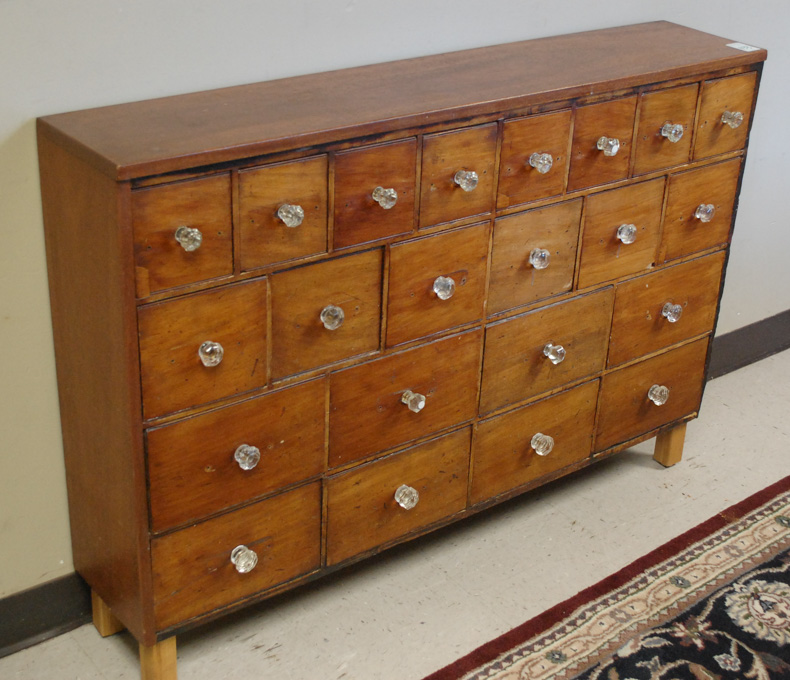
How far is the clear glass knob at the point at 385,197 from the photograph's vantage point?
1933mm

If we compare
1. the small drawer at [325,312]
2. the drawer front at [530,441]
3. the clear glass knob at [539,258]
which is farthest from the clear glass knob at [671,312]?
the small drawer at [325,312]

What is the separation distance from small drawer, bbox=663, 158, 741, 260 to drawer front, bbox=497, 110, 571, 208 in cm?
38

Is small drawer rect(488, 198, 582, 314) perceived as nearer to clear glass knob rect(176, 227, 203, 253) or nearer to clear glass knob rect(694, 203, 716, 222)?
clear glass knob rect(694, 203, 716, 222)

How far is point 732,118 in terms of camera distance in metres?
2.44

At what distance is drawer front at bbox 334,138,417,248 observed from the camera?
6.22ft

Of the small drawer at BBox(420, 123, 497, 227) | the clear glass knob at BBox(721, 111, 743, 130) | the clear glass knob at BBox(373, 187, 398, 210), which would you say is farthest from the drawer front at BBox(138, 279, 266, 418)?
the clear glass knob at BBox(721, 111, 743, 130)

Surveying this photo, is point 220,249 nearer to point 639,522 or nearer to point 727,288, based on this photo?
point 639,522

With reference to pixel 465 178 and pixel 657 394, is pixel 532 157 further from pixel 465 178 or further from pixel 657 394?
pixel 657 394

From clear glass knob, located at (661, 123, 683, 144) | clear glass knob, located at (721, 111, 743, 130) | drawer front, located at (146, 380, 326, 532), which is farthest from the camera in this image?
clear glass knob, located at (721, 111, 743, 130)

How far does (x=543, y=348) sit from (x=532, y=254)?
24 cm

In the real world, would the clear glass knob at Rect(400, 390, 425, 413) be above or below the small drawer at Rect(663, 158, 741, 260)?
below

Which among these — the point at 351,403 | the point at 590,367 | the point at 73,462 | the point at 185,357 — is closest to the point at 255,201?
the point at 185,357

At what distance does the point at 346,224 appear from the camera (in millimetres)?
1933

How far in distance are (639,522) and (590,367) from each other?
454 mm
